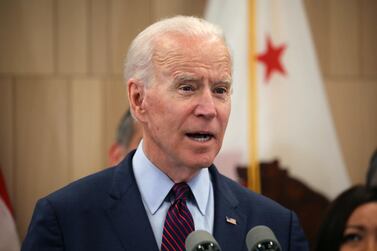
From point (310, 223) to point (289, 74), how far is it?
2.64 feet

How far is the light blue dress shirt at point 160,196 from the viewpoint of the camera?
1.68 meters

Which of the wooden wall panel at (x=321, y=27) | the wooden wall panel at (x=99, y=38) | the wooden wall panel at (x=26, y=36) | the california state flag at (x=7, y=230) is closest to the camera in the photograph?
the california state flag at (x=7, y=230)

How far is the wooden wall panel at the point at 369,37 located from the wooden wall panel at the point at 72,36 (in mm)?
1528

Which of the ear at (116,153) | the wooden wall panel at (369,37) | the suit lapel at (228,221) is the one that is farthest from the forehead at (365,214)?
the wooden wall panel at (369,37)

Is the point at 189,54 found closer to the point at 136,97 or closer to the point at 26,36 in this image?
the point at 136,97

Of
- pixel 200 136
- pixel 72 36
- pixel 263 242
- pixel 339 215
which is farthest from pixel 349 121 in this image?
pixel 263 242

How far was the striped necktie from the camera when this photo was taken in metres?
1.60

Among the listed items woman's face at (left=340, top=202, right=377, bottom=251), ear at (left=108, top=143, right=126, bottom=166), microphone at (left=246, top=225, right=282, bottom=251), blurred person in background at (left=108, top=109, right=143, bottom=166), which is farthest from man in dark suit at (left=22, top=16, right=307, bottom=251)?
ear at (left=108, top=143, right=126, bottom=166)

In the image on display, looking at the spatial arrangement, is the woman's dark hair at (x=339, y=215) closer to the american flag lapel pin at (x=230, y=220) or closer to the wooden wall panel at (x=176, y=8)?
the american flag lapel pin at (x=230, y=220)

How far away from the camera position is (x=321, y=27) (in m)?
3.79

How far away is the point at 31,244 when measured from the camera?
1.58 meters

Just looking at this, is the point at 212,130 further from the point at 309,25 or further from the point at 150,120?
the point at 309,25

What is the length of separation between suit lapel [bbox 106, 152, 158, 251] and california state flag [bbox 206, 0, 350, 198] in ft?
5.91

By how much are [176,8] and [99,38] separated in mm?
439
